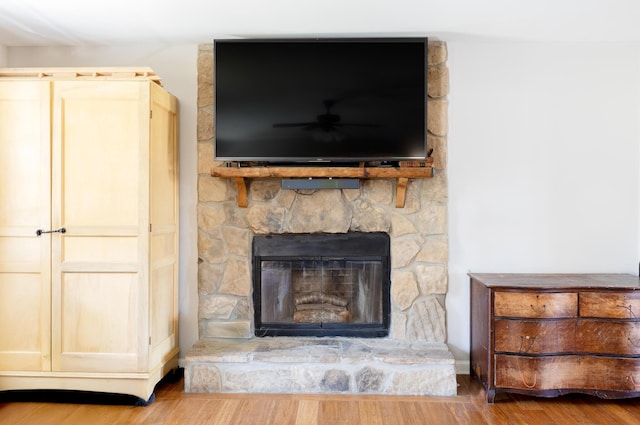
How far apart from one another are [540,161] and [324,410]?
6.93 ft

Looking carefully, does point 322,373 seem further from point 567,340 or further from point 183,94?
point 183,94

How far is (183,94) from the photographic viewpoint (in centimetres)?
301

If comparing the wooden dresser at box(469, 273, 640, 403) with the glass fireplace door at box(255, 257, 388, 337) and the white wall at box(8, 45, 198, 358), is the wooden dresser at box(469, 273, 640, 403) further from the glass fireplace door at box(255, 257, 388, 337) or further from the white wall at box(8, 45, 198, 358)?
the white wall at box(8, 45, 198, 358)

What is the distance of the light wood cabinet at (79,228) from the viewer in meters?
2.50

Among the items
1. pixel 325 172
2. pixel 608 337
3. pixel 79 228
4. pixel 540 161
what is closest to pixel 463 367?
pixel 608 337

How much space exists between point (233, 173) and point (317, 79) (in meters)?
0.80

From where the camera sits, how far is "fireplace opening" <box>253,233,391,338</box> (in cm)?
297

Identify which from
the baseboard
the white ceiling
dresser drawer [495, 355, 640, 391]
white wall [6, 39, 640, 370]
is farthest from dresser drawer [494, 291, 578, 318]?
the white ceiling

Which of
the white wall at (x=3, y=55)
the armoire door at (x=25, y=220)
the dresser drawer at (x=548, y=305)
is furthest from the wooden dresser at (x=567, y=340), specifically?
the white wall at (x=3, y=55)

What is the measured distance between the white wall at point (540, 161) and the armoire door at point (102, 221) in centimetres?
198

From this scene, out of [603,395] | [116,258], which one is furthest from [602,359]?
[116,258]

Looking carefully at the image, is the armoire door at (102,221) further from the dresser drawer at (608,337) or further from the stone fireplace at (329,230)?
the dresser drawer at (608,337)

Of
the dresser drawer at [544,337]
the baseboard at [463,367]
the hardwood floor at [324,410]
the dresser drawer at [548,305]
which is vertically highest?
the dresser drawer at [548,305]

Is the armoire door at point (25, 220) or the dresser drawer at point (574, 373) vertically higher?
the armoire door at point (25, 220)
